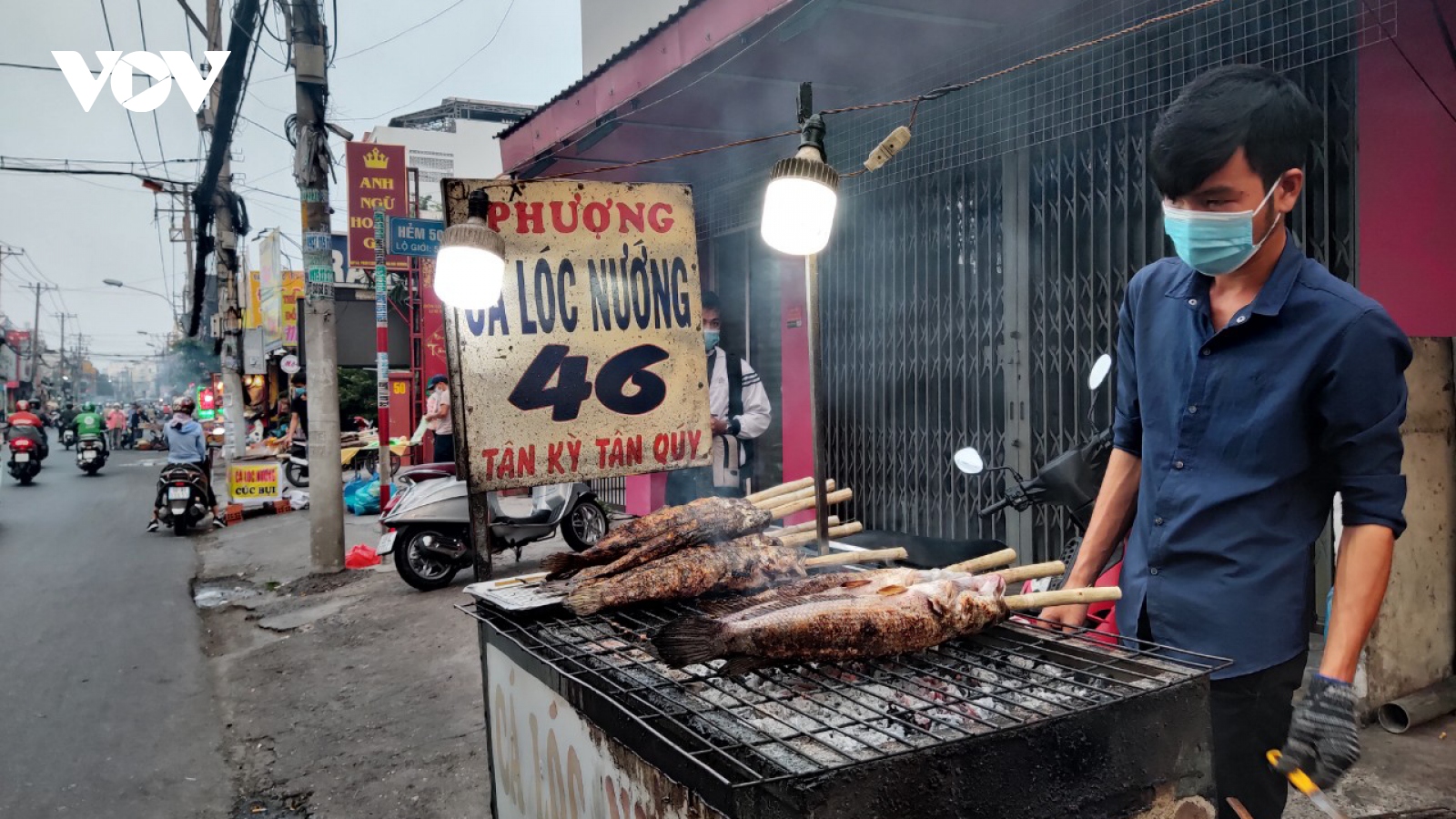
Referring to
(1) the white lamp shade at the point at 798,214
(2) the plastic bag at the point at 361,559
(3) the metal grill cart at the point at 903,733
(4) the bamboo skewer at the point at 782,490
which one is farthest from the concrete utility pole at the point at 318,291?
(3) the metal grill cart at the point at 903,733

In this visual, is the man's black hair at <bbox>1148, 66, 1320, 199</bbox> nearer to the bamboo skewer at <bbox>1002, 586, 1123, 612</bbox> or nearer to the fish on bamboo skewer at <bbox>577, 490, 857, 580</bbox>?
the bamboo skewer at <bbox>1002, 586, 1123, 612</bbox>

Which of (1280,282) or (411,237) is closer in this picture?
(1280,282)

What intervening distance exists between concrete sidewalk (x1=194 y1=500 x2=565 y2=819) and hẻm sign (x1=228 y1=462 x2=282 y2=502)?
504 centimetres

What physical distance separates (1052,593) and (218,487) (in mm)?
21517

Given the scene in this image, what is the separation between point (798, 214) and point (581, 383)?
4.45ft

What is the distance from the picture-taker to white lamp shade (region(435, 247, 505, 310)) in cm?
323

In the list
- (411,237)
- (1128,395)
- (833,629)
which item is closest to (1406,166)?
(1128,395)

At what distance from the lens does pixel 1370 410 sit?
183cm

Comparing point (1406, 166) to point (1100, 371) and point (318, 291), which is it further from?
point (318, 291)

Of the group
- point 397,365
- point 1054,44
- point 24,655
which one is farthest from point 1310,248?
point 397,365

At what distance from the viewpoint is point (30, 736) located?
17.0 feet

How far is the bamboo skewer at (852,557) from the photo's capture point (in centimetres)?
282

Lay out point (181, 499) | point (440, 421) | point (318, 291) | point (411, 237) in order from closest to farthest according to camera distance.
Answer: point (411, 237) < point (318, 291) < point (440, 421) < point (181, 499)

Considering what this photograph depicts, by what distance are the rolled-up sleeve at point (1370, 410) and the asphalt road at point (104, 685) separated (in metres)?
4.92
